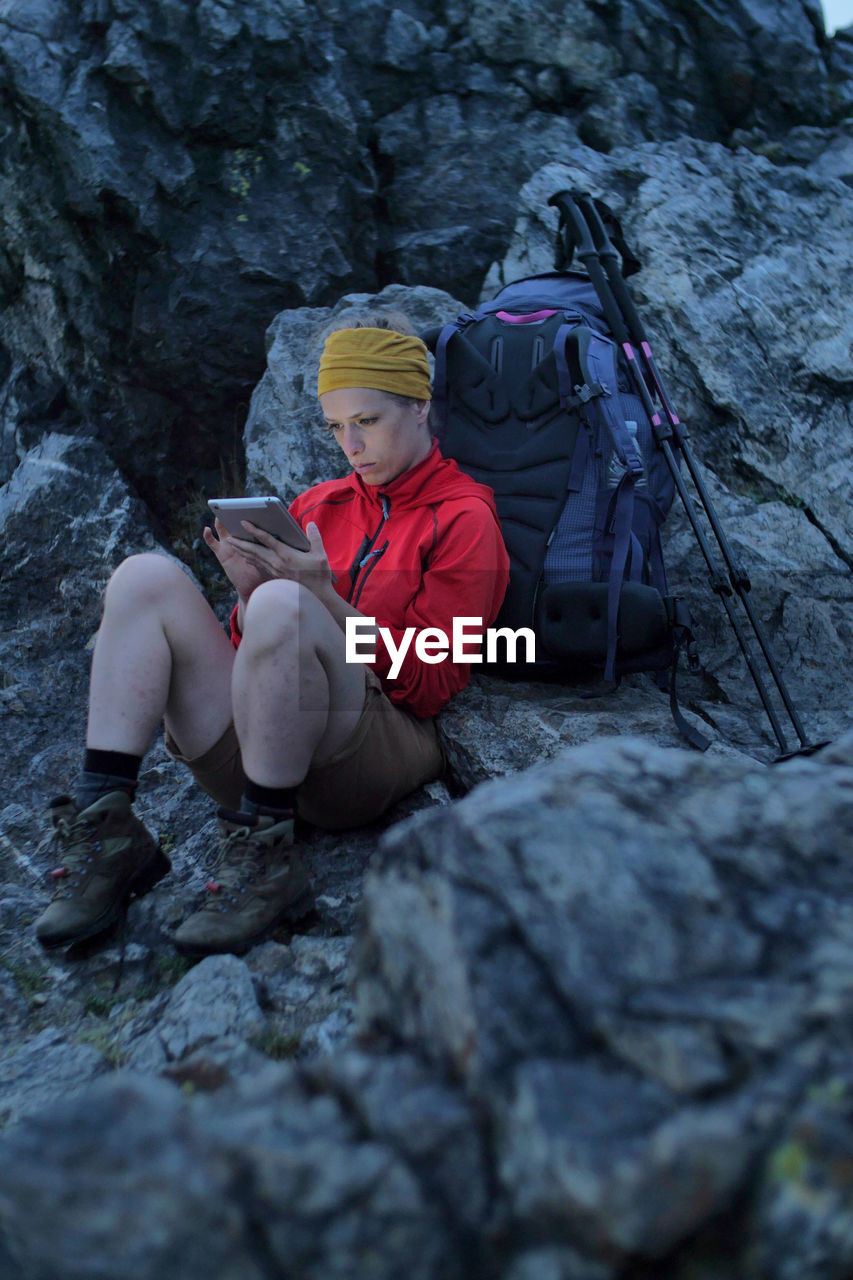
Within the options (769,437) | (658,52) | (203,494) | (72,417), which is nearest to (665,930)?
(769,437)

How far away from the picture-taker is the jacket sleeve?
3580 mm

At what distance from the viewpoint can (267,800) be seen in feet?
10.2

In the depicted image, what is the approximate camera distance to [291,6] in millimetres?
6109

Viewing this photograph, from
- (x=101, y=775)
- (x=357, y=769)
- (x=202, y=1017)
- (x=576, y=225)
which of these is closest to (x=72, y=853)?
(x=101, y=775)

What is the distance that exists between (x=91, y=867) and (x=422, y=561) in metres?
1.74

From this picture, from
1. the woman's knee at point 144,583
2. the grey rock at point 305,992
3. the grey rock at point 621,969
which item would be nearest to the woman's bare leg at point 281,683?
the woman's knee at point 144,583

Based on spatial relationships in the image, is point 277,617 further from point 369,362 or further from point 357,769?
point 369,362

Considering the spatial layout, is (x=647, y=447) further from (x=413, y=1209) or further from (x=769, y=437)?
(x=413, y=1209)

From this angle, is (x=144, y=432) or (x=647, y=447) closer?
(x=647, y=447)

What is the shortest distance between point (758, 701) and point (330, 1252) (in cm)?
406

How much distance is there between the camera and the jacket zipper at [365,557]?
3840 millimetres

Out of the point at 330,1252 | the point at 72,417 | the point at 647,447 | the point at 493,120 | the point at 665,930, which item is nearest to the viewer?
the point at 330,1252

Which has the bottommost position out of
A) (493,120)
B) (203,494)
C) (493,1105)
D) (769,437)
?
(203,494)

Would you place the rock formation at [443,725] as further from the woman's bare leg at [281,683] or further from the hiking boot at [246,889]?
the woman's bare leg at [281,683]
